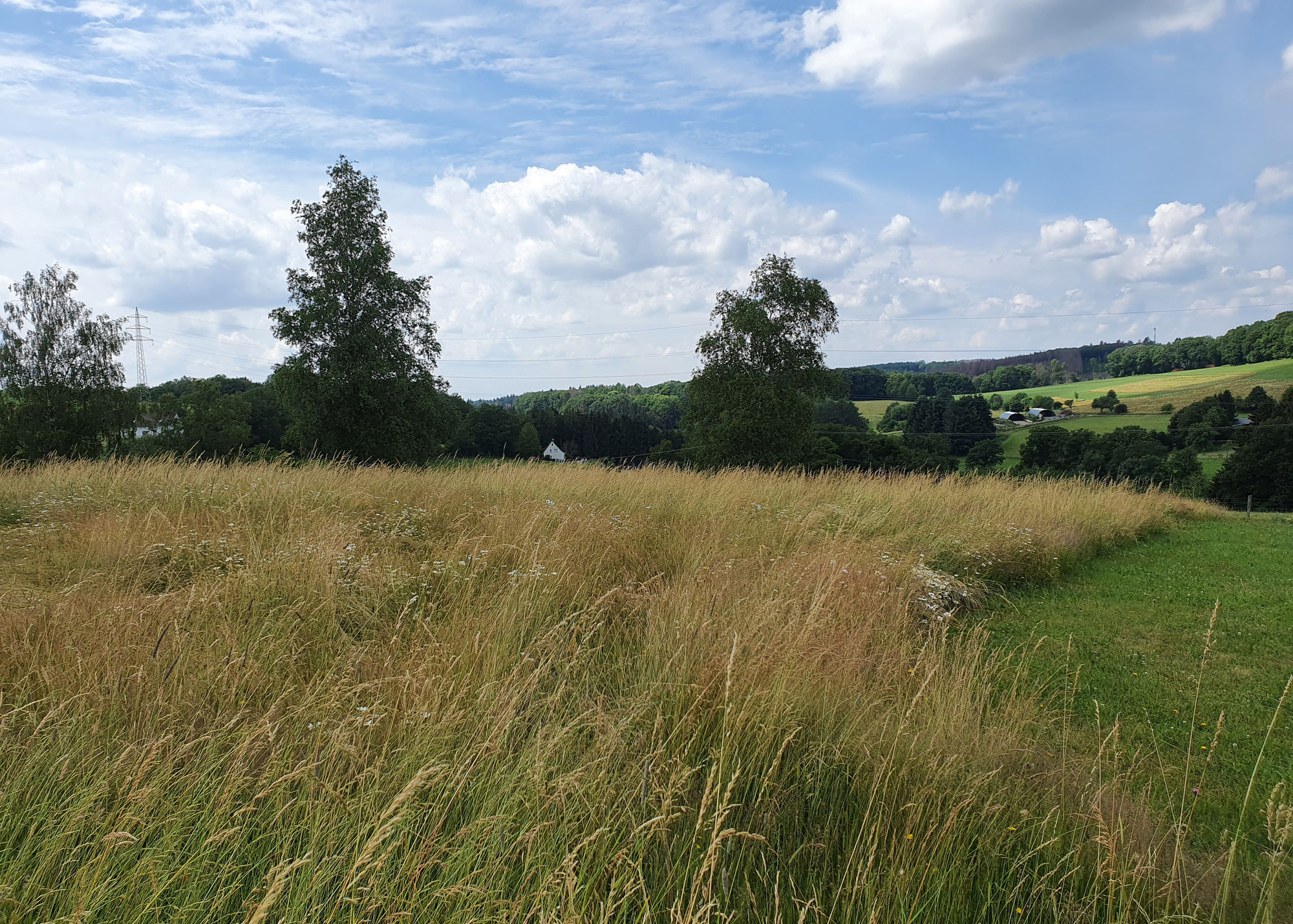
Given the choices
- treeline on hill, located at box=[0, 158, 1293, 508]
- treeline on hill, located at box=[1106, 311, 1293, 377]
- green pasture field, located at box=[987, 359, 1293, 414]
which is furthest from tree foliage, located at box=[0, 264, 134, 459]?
treeline on hill, located at box=[1106, 311, 1293, 377]

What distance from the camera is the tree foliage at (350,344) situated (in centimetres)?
2408

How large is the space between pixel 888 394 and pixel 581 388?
5013cm

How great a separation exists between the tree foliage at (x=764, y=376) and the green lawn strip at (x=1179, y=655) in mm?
18049

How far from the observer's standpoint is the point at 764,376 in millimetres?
28891

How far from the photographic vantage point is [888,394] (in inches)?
2822

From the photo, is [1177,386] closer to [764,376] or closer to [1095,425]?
[1095,425]

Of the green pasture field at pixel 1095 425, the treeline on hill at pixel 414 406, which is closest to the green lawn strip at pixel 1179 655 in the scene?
the treeline on hill at pixel 414 406

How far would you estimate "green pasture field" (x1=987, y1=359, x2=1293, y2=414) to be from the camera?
2314 inches

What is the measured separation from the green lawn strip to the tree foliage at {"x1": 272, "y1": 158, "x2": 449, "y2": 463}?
22.0 meters

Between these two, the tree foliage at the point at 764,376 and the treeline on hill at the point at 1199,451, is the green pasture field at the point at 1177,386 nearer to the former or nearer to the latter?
the treeline on hill at the point at 1199,451

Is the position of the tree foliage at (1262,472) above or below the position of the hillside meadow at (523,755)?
below

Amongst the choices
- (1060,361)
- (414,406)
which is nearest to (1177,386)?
(1060,361)

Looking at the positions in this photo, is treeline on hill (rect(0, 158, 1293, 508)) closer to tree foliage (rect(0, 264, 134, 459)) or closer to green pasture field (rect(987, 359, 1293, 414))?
tree foliage (rect(0, 264, 134, 459))

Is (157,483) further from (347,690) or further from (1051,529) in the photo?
(1051,529)
